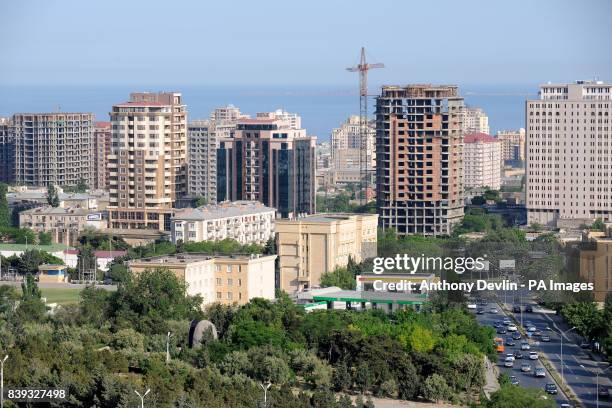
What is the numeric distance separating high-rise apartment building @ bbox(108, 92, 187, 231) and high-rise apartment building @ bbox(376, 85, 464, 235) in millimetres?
4876

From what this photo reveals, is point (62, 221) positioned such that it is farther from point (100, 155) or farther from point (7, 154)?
point (100, 155)

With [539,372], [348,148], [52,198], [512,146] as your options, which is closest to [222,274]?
[539,372]

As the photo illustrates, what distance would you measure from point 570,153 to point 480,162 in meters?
19.2

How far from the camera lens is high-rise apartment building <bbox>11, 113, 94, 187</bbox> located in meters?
53.2

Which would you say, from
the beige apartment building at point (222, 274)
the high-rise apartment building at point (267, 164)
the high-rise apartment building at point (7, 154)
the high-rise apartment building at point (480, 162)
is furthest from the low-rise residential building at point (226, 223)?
the high-rise apartment building at point (480, 162)

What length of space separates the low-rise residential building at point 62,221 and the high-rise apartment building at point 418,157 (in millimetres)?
6753

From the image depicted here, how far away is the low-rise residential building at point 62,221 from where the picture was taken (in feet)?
138

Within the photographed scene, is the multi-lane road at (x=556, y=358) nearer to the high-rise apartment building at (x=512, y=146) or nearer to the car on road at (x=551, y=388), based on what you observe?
the car on road at (x=551, y=388)

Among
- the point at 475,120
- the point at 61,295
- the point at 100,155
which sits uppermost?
the point at 475,120

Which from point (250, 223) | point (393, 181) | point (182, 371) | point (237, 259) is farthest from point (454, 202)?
point (182, 371)

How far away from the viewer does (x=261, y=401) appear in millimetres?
19047

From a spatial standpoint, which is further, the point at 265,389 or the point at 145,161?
the point at 145,161

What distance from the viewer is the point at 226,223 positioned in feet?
127

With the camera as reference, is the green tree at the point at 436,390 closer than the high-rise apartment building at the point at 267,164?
Yes
